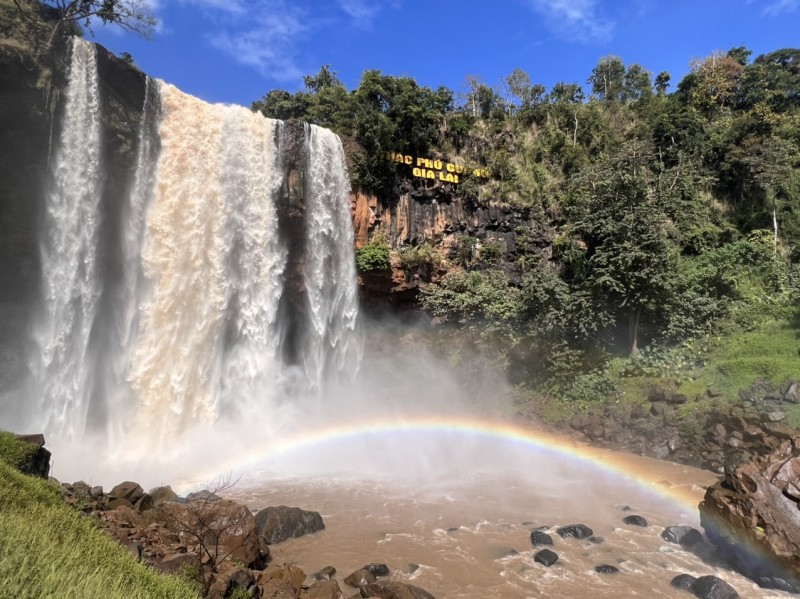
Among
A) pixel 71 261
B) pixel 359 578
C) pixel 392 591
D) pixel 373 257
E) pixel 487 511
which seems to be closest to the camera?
pixel 392 591

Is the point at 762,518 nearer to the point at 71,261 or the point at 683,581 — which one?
the point at 683,581

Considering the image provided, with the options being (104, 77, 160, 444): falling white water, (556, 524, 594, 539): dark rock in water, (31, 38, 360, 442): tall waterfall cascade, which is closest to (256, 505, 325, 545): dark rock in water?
(556, 524, 594, 539): dark rock in water

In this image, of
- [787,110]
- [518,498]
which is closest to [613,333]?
[518,498]

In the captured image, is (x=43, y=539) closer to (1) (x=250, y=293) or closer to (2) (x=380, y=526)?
(2) (x=380, y=526)

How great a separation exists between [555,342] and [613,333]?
253 cm

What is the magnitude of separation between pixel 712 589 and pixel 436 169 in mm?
22460

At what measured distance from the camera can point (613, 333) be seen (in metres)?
21.7

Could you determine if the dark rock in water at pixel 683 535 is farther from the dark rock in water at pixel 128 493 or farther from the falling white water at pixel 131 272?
the falling white water at pixel 131 272

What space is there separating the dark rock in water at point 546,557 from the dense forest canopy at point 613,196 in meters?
12.8

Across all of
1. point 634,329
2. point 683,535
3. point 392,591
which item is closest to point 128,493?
point 392,591

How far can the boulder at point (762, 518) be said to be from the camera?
811 cm

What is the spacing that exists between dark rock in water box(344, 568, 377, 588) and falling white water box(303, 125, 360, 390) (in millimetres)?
14548

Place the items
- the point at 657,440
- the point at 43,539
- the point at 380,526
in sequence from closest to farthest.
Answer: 1. the point at 43,539
2. the point at 380,526
3. the point at 657,440

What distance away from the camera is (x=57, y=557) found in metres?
4.47
